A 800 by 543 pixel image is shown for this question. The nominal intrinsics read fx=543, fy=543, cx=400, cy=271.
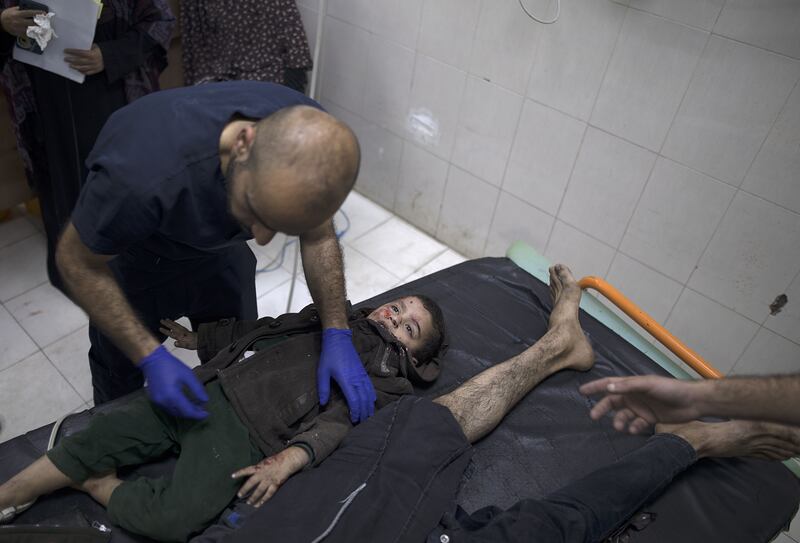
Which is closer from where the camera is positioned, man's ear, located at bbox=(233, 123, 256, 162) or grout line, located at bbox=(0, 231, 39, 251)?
man's ear, located at bbox=(233, 123, 256, 162)

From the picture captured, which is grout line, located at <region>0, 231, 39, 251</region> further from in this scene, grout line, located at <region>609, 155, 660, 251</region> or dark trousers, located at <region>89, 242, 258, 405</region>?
grout line, located at <region>609, 155, 660, 251</region>

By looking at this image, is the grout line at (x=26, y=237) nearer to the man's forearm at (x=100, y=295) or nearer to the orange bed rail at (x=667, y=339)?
the man's forearm at (x=100, y=295)

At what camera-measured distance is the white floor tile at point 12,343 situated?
2271 mm

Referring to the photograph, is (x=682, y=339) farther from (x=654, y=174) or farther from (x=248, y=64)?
(x=248, y=64)

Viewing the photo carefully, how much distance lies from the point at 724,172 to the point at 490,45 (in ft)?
3.72

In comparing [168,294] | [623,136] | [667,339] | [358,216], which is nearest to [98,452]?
[168,294]

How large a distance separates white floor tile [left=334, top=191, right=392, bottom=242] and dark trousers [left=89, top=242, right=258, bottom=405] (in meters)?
1.37

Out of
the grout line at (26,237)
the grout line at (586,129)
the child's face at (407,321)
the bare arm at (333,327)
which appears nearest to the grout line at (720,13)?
the grout line at (586,129)

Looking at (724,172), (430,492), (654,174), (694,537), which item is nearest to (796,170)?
(724,172)

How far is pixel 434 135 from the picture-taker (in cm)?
294

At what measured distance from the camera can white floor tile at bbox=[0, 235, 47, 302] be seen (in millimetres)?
2556

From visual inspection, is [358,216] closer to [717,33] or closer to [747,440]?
[717,33]

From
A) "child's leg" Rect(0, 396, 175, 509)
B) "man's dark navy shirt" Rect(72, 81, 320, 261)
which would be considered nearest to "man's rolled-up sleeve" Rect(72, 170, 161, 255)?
"man's dark navy shirt" Rect(72, 81, 320, 261)

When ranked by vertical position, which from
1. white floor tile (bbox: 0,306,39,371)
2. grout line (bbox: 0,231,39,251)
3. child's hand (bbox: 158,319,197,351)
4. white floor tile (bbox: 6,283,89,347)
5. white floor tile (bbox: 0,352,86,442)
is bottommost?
white floor tile (bbox: 0,352,86,442)
